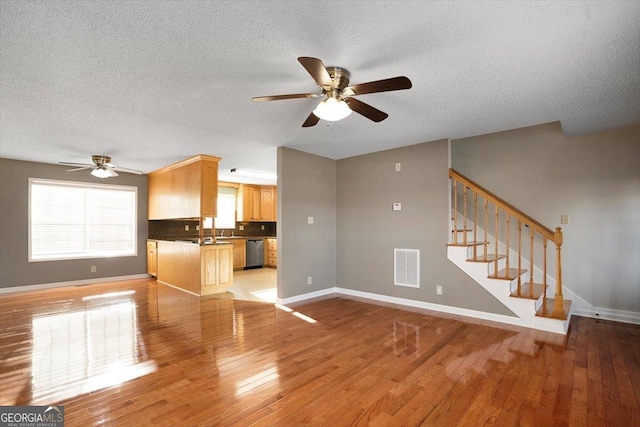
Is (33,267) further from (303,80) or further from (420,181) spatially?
(420,181)

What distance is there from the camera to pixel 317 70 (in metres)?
2.03

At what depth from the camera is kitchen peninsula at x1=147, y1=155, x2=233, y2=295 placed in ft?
18.0

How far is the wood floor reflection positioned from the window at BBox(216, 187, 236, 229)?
4.58 meters

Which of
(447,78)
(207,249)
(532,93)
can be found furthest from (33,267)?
(532,93)

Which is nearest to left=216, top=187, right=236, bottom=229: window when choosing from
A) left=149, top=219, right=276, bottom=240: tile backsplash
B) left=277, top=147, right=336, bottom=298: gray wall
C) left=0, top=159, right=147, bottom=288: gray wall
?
left=149, top=219, right=276, bottom=240: tile backsplash

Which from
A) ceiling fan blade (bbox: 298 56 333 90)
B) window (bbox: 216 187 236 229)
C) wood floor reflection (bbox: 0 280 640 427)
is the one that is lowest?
wood floor reflection (bbox: 0 280 640 427)

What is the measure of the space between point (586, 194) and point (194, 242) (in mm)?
6193

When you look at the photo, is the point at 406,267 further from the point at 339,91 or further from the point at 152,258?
the point at 152,258

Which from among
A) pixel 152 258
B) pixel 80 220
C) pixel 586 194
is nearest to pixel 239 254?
pixel 152 258

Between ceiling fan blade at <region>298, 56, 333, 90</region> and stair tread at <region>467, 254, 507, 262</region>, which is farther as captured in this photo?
stair tread at <region>467, 254, 507, 262</region>

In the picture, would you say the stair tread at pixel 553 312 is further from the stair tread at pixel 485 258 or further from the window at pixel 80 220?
the window at pixel 80 220

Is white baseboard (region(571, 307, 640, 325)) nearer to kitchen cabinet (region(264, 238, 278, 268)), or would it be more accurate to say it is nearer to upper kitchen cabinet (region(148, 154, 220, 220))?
upper kitchen cabinet (region(148, 154, 220, 220))

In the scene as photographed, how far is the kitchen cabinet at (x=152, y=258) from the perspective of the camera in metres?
7.03

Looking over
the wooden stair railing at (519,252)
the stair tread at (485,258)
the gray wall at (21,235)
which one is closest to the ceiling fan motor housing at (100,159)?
the gray wall at (21,235)
